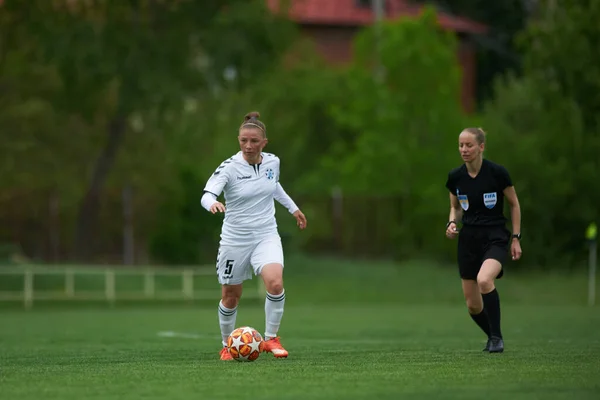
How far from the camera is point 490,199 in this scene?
40.2ft

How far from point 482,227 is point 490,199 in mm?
292

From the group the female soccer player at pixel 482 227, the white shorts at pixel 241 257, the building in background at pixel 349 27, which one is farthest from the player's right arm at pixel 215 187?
the building in background at pixel 349 27

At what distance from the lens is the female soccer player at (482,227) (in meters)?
12.1

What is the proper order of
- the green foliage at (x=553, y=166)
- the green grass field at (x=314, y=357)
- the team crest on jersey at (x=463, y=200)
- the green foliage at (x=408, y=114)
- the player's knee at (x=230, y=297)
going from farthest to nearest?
the green foliage at (x=408, y=114)
the green foliage at (x=553, y=166)
the team crest on jersey at (x=463, y=200)
the player's knee at (x=230, y=297)
the green grass field at (x=314, y=357)

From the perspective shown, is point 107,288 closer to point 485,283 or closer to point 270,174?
point 270,174

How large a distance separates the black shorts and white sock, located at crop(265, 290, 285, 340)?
195 centimetres

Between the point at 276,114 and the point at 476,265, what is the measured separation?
38172mm

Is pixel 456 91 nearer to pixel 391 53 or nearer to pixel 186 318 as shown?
pixel 391 53

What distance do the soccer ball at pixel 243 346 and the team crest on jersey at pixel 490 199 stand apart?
2689mm

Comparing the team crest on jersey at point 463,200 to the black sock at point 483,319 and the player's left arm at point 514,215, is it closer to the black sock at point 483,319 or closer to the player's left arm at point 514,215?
the player's left arm at point 514,215

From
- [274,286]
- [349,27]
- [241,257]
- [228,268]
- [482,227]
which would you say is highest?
[349,27]

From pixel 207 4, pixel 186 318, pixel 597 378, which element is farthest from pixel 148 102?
pixel 597 378

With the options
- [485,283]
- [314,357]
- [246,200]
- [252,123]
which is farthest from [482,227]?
[252,123]

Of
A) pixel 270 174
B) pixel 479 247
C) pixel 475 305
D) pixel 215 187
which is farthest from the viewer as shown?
pixel 475 305
